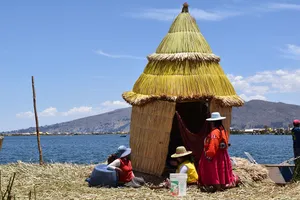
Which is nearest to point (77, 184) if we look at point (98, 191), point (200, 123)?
point (98, 191)

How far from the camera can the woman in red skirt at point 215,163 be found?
13.2m

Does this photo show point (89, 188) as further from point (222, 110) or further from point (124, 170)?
point (222, 110)

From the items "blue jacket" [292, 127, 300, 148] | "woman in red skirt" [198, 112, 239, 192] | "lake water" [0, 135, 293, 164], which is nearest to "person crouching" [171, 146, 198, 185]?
"woman in red skirt" [198, 112, 239, 192]

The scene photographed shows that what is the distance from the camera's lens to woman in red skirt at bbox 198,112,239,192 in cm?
1318

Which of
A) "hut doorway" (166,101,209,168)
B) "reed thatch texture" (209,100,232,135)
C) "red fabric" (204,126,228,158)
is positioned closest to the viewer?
"red fabric" (204,126,228,158)

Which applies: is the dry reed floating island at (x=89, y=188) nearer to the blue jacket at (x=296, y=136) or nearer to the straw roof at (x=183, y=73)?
the blue jacket at (x=296, y=136)

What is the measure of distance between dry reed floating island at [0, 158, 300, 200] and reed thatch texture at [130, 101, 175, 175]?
46 centimetres

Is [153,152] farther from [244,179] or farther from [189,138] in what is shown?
[244,179]

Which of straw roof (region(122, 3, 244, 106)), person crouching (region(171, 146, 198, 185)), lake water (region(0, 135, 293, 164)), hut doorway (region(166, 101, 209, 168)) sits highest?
straw roof (region(122, 3, 244, 106))

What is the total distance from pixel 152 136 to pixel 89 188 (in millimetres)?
2067

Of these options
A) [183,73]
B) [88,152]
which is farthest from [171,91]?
[88,152]

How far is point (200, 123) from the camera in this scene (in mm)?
17062

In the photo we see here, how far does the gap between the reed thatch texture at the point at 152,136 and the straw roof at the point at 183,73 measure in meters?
0.26

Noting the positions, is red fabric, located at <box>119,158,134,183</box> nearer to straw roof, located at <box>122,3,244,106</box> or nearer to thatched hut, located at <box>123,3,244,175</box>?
thatched hut, located at <box>123,3,244,175</box>
